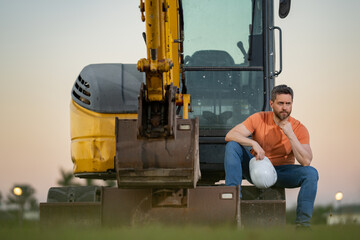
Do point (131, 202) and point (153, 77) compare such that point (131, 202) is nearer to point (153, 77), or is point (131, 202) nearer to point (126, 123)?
point (126, 123)

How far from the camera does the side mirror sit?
6.46m

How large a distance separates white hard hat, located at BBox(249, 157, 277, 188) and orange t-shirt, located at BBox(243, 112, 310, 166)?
0.92 ft

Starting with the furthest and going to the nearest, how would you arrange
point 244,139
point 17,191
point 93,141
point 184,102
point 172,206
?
point 93,141
point 184,102
point 17,191
point 244,139
point 172,206

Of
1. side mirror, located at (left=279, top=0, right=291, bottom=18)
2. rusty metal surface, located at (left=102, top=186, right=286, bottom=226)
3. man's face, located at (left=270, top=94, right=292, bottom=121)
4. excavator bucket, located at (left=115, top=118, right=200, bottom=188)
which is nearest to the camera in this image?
excavator bucket, located at (left=115, top=118, right=200, bottom=188)

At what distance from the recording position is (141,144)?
5102mm

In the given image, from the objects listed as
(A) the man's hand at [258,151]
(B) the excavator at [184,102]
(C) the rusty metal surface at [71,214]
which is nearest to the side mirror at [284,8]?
(B) the excavator at [184,102]

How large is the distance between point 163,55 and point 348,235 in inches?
84.8

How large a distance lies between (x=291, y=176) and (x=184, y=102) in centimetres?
148

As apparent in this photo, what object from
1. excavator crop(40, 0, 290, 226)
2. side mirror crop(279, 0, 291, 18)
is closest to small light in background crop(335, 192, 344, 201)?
excavator crop(40, 0, 290, 226)

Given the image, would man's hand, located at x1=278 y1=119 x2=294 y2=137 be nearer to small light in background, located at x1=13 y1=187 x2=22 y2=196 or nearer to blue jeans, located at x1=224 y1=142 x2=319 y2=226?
blue jeans, located at x1=224 y1=142 x2=319 y2=226

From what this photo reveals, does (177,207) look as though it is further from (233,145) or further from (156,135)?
(233,145)

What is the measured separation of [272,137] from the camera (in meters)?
5.71

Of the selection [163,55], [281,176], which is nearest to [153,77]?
[163,55]

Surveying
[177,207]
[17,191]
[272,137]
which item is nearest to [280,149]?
[272,137]
